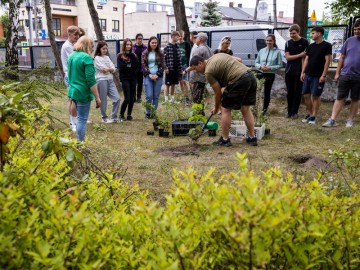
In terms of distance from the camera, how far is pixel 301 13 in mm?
9875

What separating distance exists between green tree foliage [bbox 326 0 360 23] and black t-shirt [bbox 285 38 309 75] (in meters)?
10.6

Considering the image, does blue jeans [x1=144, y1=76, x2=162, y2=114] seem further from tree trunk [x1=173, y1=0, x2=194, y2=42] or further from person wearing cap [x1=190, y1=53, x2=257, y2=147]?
tree trunk [x1=173, y1=0, x2=194, y2=42]

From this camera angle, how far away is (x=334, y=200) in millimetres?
1811

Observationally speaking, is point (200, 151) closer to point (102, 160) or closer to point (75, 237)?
point (102, 160)

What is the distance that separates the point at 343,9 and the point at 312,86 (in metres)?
13.7

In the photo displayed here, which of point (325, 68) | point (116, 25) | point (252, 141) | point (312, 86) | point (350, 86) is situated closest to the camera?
point (252, 141)

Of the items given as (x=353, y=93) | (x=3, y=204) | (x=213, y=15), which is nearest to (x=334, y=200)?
(x=3, y=204)

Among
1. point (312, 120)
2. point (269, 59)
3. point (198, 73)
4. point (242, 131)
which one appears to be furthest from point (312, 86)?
point (198, 73)

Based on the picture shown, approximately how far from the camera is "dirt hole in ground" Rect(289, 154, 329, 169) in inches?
214

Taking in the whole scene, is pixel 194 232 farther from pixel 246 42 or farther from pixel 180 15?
pixel 246 42

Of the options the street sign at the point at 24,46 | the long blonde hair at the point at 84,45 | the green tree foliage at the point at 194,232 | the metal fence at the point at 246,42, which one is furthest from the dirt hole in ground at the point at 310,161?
the street sign at the point at 24,46

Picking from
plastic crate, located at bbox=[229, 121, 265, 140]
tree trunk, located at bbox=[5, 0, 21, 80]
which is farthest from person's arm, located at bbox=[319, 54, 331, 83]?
tree trunk, located at bbox=[5, 0, 21, 80]

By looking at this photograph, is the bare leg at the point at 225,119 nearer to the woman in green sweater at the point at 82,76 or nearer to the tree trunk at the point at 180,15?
the woman in green sweater at the point at 82,76

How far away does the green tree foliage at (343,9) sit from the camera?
60.7ft
